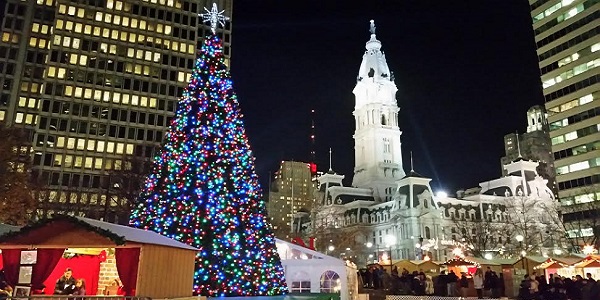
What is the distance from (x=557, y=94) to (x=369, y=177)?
5256cm

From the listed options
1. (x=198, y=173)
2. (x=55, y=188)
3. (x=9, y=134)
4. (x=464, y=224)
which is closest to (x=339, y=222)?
(x=464, y=224)

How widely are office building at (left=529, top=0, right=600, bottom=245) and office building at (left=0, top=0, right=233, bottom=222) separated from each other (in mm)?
60515

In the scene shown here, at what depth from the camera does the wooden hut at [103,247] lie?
1394 cm

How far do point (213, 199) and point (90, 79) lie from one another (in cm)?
6865

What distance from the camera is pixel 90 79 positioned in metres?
77.6

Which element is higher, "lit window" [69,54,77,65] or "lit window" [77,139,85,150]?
"lit window" [69,54,77,65]

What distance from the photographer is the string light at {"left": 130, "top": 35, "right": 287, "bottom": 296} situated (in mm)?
16812

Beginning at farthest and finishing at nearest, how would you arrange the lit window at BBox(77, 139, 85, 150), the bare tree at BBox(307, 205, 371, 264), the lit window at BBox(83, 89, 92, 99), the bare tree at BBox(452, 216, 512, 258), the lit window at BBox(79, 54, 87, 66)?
1. the bare tree at BBox(307, 205, 371, 264)
2. the bare tree at BBox(452, 216, 512, 258)
3. the lit window at BBox(79, 54, 87, 66)
4. the lit window at BBox(83, 89, 92, 99)
5. the lit window at BBox(77, 139, 85, 150)

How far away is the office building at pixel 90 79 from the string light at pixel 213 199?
57158mm

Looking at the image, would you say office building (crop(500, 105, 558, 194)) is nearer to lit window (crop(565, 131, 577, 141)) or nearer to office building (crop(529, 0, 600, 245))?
office building (crop(529, 0, 600, 245))

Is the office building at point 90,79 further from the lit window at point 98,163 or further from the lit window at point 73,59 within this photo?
the lit window at point 98,163

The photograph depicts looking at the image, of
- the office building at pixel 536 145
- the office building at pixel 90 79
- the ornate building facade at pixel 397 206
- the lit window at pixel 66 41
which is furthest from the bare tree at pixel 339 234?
the lit window at pixel 66 41

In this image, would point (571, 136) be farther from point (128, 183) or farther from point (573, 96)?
point (128, 183)

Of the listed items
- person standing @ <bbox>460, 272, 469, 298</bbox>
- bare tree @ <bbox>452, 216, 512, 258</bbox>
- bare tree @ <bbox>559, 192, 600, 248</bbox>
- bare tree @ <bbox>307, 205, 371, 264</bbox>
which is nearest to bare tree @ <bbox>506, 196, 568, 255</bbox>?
bare tree @ <bbox>559, 192, 600, 248</bbox>
